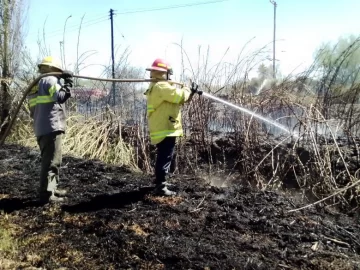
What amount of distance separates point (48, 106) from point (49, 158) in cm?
61

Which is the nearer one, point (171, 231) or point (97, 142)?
point (171, 231)

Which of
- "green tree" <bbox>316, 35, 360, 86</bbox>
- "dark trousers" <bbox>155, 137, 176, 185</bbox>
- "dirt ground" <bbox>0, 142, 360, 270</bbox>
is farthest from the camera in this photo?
"green tree" <bbox>316, 35, 360, 86</bbox>

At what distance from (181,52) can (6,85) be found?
5.93 metres

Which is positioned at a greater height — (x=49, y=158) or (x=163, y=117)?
(x=163, y=117)

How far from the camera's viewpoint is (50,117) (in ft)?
15.3

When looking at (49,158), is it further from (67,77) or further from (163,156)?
(163,156)

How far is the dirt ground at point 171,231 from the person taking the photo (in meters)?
3.29

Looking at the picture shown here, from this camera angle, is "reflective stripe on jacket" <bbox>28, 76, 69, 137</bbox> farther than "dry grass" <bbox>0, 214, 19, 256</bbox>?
Yes

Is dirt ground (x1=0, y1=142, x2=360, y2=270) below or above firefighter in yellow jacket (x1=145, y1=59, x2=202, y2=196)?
below

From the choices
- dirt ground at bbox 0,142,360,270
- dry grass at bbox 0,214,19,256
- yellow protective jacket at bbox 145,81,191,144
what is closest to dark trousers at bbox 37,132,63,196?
dirt ground at bbox 0,142,360,270

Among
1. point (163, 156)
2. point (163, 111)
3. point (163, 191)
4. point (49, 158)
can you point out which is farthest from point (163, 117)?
point (49, 158)

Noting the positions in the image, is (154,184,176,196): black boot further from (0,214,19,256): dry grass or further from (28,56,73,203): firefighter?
(0,214,19,256): dry grass

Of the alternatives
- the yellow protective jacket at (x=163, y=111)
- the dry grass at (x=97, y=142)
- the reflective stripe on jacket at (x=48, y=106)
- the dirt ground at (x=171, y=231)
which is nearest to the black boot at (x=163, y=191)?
the dirt ground at (x=171, y=231)

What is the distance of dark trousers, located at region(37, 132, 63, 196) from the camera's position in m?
4.75
